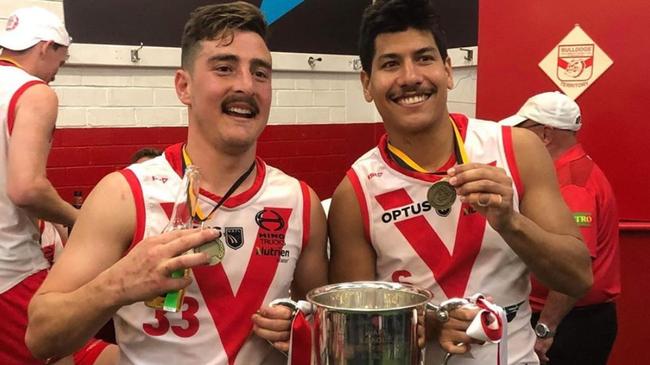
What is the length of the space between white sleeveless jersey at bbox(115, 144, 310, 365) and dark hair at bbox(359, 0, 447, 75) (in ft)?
1.82

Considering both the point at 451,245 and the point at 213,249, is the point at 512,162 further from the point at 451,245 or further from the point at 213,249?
the point at 213,249

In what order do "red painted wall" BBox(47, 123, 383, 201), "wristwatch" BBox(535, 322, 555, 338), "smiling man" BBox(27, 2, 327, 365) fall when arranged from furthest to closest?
"red painted wall" BBox(47, 123, 383, 201)
"wristwatch" BBox(535, 322, 555, 338)
"smiling man" BBox(27, 2, 327, 365)

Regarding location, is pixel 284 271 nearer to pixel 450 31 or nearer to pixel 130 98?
pixel 130 98

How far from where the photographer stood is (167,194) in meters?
1.67

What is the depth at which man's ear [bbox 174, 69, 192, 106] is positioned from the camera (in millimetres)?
1808

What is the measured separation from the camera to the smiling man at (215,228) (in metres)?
1.56

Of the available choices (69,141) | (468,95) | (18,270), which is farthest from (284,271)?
(468,95)

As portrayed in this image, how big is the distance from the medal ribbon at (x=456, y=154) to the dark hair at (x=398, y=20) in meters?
0.24

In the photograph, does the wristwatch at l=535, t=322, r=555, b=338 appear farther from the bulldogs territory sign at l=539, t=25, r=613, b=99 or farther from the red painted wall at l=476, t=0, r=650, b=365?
the bulldogs territory sign at l=539, t=25, r=613, b=99

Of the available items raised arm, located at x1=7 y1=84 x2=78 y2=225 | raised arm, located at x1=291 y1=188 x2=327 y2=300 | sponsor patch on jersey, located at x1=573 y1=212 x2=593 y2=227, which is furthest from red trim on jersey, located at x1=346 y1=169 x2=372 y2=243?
sponsor patch on jersey, located at x1=573 y1=212 x2=593 y2=227

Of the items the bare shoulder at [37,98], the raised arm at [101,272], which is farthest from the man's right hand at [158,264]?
the bare shoulder at [37,98]

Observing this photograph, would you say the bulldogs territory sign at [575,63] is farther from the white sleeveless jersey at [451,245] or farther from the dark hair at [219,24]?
the dark hair at [219,24]

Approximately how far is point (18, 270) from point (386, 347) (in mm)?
1902

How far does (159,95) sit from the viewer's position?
4875 millimetres
